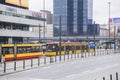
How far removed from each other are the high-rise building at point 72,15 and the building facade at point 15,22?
78.7 m

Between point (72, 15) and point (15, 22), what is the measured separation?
311 ft

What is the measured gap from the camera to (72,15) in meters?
175

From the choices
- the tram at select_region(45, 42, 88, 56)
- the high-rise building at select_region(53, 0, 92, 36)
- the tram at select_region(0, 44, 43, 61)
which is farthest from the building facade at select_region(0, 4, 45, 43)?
the high-rise building at select_region(53, 0, 92, 36)

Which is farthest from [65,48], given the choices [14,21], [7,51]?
[7,51]

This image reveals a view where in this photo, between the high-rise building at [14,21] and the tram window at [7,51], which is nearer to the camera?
the tram window at [7,51]

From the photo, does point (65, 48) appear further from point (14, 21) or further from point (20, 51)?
point (14, 21)

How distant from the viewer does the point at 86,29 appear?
566 feet

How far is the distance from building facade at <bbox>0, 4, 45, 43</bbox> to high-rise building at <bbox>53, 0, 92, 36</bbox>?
78.7m

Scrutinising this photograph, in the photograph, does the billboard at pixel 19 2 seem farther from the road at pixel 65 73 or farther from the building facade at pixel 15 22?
the road at pixel 65 73

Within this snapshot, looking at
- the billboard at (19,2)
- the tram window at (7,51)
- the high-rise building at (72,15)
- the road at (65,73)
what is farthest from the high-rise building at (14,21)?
the high-rise building at (72,15)

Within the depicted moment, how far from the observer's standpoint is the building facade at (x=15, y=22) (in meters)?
77.5

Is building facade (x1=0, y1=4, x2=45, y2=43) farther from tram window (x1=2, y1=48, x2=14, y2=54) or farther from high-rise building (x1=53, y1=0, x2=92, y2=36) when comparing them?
high-rise building (x1=53, y1=0, x2=92, y2=36)

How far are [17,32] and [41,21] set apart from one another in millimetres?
15042

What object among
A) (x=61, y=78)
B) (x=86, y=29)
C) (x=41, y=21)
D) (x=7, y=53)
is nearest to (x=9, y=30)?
(x=41, y=21)
